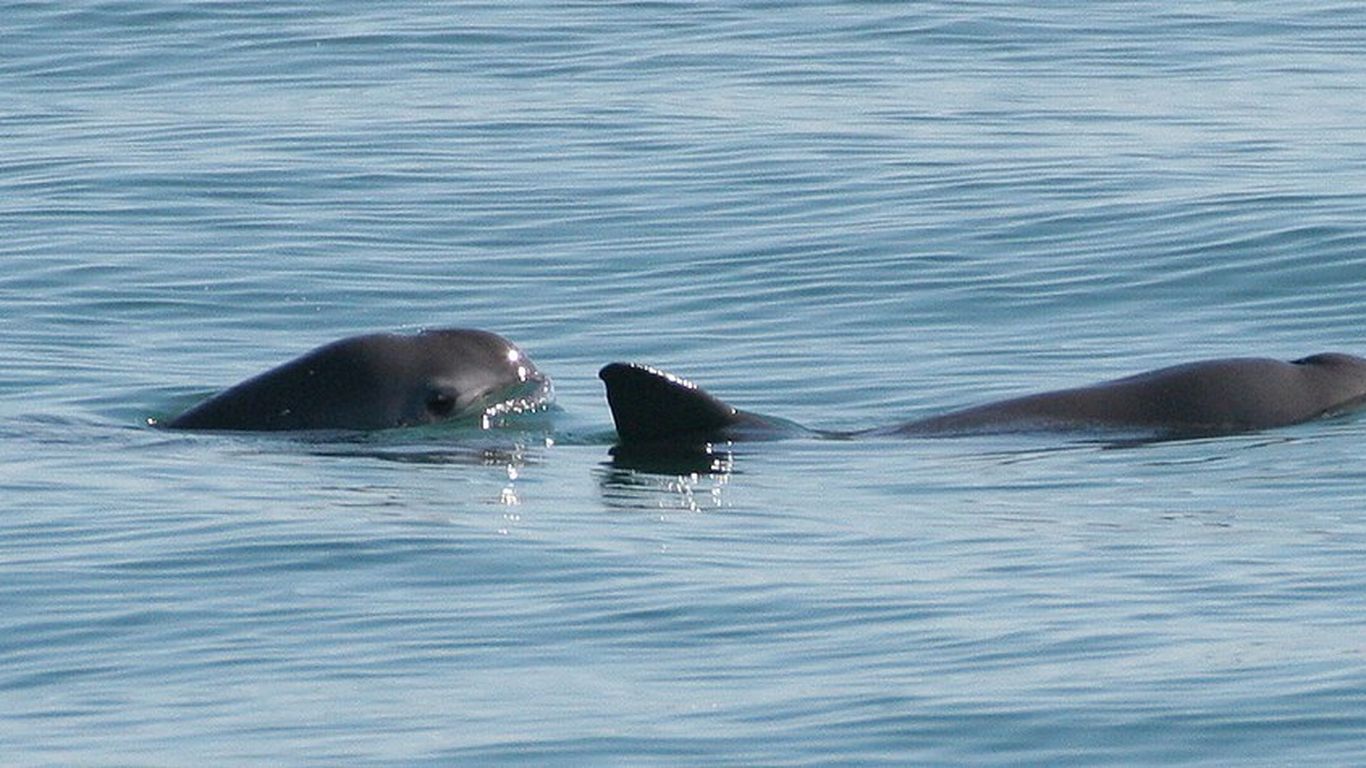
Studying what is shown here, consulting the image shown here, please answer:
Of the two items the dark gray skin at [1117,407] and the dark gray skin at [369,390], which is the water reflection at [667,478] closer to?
the dark gray skin at [1117,407]

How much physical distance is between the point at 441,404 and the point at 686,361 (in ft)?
8.46

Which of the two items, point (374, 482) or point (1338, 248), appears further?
point (1338, 248)

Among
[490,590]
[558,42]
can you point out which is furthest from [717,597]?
[558,42]

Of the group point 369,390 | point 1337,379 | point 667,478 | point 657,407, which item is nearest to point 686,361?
point 369,390

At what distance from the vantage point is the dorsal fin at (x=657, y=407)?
50.5 ft

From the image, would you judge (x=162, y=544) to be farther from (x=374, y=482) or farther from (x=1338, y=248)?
(x=1338, y=248)

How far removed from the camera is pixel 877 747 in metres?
9.94

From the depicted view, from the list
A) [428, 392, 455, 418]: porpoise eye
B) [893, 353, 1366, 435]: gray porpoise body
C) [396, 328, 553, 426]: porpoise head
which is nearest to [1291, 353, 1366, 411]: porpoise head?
[893, 353, 1366, 435]: gray porpoise body

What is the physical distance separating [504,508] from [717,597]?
2227 millimetres

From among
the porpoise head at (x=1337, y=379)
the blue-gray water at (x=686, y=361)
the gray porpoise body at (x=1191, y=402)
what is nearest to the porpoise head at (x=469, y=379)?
the blue-gray water at (x=686, y=361)

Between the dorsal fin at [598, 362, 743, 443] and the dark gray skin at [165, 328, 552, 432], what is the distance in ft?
3.69

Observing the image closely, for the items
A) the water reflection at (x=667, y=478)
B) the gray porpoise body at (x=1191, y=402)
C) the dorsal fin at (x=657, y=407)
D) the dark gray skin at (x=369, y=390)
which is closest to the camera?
the water reflection at (x=667, y=478)

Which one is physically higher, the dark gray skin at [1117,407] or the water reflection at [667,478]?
the dark gray skin at [1117,407]

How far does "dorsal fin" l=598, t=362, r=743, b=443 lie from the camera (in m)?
15.4
